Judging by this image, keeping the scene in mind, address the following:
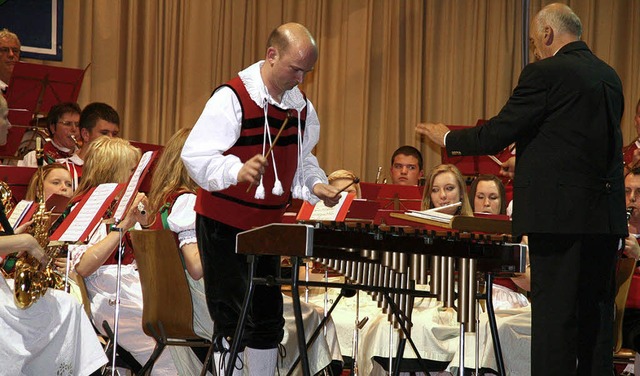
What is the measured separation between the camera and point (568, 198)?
12.5 ft

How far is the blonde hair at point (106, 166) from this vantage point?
522cm

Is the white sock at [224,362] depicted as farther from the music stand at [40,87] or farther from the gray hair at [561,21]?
the music stand at [40,87]

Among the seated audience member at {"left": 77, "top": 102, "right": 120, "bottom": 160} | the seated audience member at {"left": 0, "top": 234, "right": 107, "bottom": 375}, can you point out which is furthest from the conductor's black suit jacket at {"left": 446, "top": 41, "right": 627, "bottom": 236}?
the seated audience member at {"left": 77, "top": 102, "right": 120, "bottom": 160}

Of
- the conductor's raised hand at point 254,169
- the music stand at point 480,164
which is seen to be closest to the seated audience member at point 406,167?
the music stand at point 480,164

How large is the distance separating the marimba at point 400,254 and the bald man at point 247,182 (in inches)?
11.2

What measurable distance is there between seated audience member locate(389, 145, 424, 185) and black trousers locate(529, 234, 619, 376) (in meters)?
4.39

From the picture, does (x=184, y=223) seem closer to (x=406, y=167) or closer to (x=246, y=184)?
(x=246, y=184)

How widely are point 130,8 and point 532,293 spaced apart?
6.41m

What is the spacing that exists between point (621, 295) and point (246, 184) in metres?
2.17

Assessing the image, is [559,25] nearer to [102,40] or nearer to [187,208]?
[187,208]

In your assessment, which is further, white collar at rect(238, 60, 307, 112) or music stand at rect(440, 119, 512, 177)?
music stand at rect(440, 119, 512, 177)

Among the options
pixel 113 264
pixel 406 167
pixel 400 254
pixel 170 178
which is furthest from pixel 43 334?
pixel 406 167

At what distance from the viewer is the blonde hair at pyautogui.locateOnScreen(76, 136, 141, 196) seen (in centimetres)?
522

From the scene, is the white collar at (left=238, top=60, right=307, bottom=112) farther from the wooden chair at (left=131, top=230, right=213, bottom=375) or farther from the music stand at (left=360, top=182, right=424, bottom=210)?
the music stand at (left=360, top=182, right=424, bottom=210)
